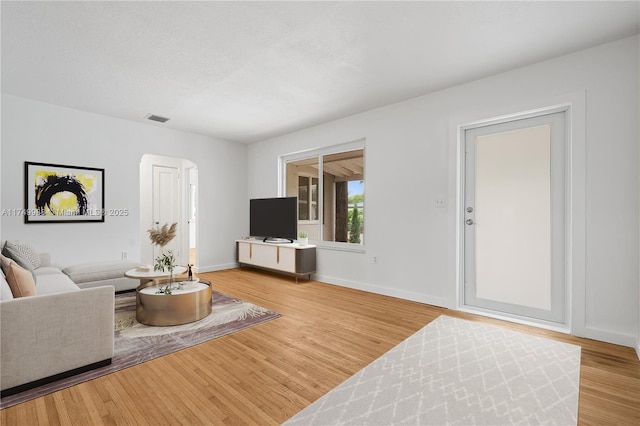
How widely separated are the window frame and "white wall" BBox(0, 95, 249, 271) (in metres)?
1.13

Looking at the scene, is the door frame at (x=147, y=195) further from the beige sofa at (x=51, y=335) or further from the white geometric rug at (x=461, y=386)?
the white geometric rug at (x=461, y=386)

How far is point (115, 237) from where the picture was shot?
4754mm

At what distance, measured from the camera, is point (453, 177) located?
359cm

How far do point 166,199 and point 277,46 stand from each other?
4956 mm

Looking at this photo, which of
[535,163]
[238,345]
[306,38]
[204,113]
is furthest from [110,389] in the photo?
[535,163]

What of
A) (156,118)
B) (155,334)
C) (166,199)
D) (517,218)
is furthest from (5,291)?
(166,199)

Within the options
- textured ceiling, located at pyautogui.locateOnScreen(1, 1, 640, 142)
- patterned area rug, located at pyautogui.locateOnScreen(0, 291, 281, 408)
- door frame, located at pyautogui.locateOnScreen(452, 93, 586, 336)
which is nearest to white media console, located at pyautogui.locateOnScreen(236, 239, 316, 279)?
patterned area rug, located at pyautogui.locateOnScreen(0, 291, 281, 408)

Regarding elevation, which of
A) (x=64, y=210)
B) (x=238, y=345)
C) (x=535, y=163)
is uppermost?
(x=535, y=163)

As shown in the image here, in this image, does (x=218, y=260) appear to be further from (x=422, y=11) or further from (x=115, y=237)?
(x=422, y=11)

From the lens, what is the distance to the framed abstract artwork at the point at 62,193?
4.06m

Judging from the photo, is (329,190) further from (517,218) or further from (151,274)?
(151,274)

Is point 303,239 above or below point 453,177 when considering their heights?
below

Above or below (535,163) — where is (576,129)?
above

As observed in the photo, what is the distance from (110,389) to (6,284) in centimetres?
103
